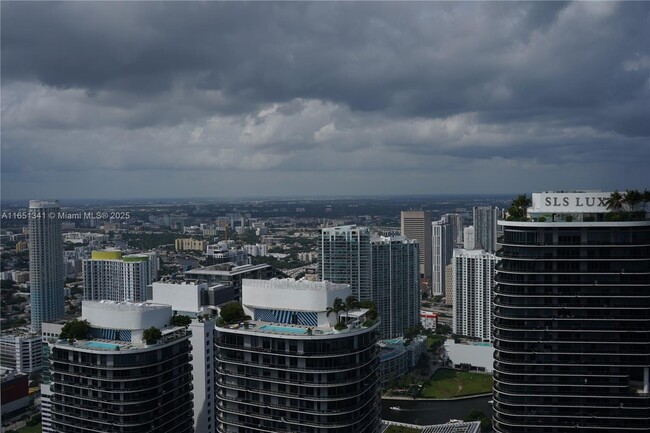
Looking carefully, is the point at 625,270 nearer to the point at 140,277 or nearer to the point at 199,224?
the point at 140,277

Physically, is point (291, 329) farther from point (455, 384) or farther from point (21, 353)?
point (21, 353)

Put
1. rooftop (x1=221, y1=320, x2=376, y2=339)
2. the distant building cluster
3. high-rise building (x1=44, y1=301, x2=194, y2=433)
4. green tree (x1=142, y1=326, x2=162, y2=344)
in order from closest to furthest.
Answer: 1. rooftop (x1=221, y1=320, x2=376, y2=339)
2. the distant building cluster
3. high-rise building (x1=44, y1=301, x2=194, y2=433)
4. green tree (x1=142, y1=326, x2=162, y2=344)

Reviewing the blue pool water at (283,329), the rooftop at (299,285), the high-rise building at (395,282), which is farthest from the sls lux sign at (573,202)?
the high-rise building at (395,282)

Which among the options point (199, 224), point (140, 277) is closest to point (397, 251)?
point (140, 277)

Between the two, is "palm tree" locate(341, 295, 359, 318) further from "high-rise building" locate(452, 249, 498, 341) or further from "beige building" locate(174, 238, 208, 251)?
"beige building" locate(174, 238, 208, 251)

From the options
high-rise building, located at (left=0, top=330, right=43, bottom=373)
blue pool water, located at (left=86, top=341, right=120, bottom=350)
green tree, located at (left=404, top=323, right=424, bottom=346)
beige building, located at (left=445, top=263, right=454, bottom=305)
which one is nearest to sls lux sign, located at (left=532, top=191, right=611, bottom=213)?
blue pool water, located at (left=86, top=341, right=120, bottom=350)

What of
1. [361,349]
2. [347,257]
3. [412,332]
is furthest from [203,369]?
[412,332]
